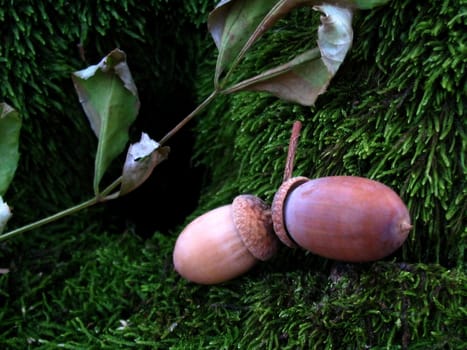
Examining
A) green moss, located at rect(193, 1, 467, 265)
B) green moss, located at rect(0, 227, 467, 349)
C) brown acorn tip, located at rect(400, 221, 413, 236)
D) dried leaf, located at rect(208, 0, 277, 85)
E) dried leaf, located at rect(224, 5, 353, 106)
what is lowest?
green moss, located at rect(0, 227, 467, 349)

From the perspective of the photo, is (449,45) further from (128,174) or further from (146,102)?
(146,102)

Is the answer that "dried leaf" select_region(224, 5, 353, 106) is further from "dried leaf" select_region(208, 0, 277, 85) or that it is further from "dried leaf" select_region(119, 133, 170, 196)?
"dried leaf" select_region(119, 133, 170, 196)

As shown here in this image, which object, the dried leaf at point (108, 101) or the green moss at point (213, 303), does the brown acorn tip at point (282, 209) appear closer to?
the green moss at point (213, 303)

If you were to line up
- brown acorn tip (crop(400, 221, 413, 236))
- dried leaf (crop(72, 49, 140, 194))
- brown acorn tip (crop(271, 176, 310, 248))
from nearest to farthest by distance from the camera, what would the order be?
brown acorn tip (crop(400, 221, 413, 236)), brown acorn tip (crop(271, 176, 310, 248)), dried leaf (crop(72, 49, 140, 194))

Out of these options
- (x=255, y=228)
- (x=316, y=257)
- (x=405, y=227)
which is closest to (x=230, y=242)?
(x=255, y=228)

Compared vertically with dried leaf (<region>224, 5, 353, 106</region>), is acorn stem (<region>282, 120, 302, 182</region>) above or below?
below

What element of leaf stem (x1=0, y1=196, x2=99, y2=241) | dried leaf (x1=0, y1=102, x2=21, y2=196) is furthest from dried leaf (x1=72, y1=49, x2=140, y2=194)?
dried leaf (x1=0, y1=102, x2=21, y2=196)
